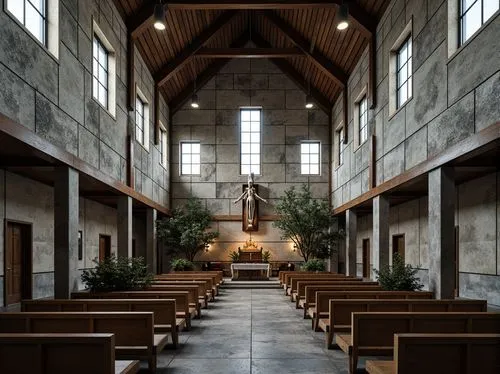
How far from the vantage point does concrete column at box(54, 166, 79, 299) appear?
856 cm

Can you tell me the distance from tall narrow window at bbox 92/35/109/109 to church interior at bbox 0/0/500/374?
8cm

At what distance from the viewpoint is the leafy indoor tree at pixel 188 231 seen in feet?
61.3

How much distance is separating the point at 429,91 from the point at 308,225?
954 centimetres

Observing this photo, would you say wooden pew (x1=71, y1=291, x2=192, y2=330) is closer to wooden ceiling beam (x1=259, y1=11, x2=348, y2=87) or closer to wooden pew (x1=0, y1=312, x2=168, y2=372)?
wooden pew (x1=0, y1=312, x2=168, y2=372)

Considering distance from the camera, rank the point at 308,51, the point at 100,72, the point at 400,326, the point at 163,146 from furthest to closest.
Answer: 1. the point at 163,146
2. the point at 308,51
3. the point at 100,72
4. the point at 400,326

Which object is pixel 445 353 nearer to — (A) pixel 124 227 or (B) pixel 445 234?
(B) pixel 445 234

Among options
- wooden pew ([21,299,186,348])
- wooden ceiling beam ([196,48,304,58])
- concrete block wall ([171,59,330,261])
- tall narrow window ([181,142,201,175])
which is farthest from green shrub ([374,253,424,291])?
tall narrow window ([181,142,201,175])

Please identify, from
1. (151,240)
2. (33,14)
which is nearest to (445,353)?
(33,14)

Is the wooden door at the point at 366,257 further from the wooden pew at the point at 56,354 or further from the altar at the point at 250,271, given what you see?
the wooden pew at the point at 56,354

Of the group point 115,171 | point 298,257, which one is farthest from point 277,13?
point 298,257

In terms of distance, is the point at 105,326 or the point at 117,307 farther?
the point at 117,307

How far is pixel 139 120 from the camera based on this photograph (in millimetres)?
15625

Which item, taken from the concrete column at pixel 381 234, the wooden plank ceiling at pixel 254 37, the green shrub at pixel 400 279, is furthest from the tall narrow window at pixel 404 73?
the green shrub at pixel 400 279

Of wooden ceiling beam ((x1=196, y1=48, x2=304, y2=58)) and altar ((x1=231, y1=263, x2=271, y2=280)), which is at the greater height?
wooden ceiling beam ((x1=196, y1=48, x2=304, y2=58))
